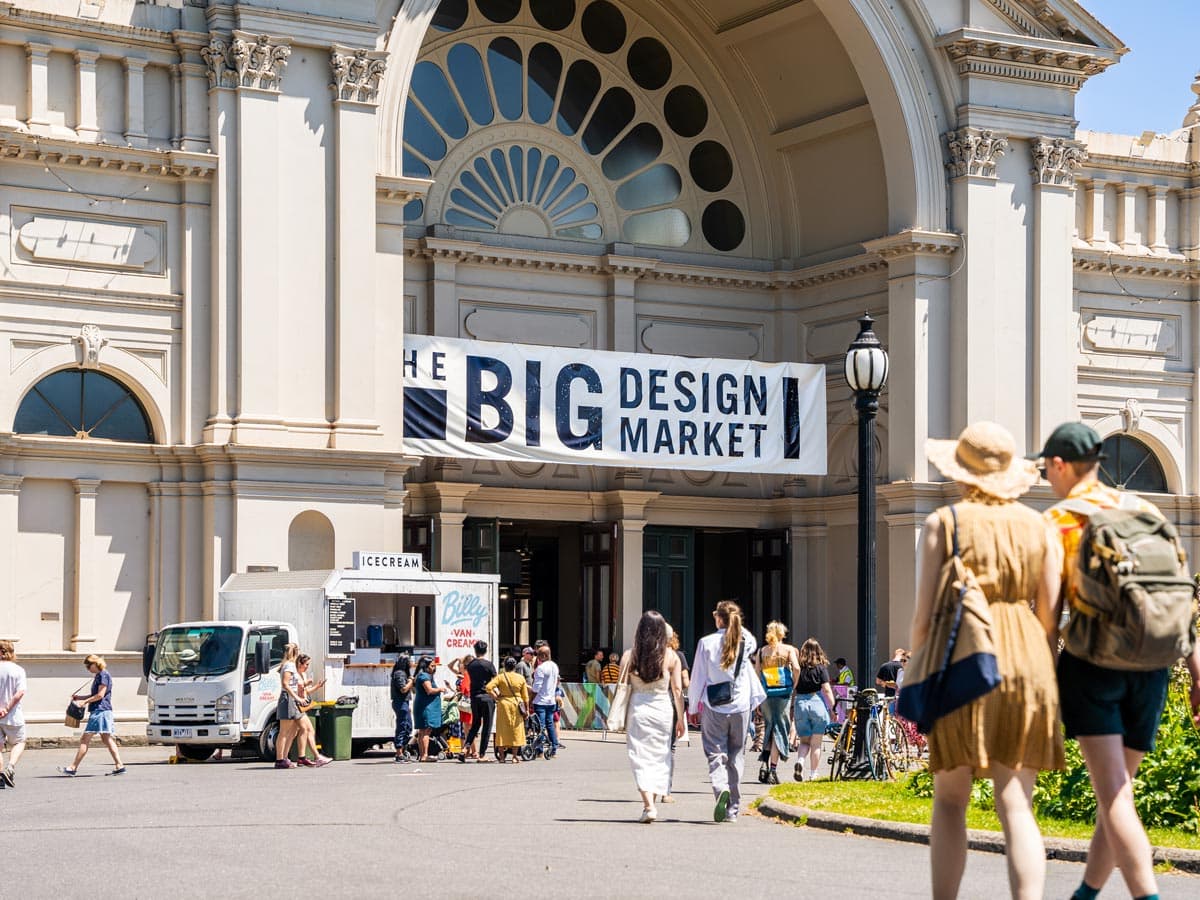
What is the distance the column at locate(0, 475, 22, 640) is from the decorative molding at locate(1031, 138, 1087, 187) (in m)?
19.5

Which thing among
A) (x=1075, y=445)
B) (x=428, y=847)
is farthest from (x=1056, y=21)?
(x=1075, y=445)

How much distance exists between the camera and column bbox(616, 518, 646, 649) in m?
38.6

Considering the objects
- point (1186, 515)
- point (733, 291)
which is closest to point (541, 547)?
point (733, 291)

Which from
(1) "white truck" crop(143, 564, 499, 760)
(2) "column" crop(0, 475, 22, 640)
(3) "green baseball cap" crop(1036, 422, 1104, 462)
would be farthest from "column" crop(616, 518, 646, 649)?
(3) "green baseball cap" crop(1036, 422, 1104, 462)

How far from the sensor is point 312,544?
103 feet

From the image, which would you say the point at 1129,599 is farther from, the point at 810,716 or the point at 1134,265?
the point at 1134,265

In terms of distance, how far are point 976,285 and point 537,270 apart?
8419 mm

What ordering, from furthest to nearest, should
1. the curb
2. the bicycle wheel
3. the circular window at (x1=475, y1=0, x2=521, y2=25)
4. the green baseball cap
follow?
1. the circular window at (x1=475, y1=0, x2=521, y2=25)
2. the bicycle wheel
3. the curb
4. the green baseball cap

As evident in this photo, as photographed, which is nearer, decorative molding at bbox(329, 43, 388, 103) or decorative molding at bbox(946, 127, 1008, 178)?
decorative molding at bbox(329, 43, 388, 103)

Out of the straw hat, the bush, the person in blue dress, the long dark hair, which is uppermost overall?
the straw hat

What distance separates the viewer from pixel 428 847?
46.5 ft

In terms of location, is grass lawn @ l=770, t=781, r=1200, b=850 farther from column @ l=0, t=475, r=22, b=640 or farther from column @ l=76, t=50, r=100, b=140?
column @ l=76, t=50, r=100, b=140

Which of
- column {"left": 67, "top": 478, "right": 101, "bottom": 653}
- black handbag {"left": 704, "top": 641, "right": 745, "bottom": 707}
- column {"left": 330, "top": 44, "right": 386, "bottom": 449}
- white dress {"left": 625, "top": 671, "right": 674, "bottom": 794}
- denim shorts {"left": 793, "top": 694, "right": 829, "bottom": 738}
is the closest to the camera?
white dress {"left": 625, "top": 671, "right": 674, "bottom": 794}

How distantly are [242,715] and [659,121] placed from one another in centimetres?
1920
